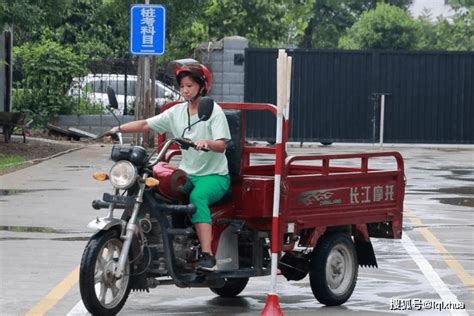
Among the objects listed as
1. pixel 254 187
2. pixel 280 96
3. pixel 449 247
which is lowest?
pixel 449 247

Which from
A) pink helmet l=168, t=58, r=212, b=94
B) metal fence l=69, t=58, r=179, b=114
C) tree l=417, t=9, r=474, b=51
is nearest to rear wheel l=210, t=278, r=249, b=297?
pink helmet l=168, t=58, r=212, b=94

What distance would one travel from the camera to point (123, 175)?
8.76 meters

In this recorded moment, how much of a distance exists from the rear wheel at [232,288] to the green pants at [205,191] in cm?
106

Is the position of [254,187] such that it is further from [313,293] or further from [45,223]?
[45,223]

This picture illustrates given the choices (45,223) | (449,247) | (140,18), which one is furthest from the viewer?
(140,18)

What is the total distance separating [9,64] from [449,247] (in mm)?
17514

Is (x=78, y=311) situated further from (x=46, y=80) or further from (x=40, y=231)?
(x=46, y=80)

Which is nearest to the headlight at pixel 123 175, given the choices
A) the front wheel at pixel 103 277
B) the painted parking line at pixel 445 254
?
the front wheel at pixel 103 277

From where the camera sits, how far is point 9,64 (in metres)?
29.0

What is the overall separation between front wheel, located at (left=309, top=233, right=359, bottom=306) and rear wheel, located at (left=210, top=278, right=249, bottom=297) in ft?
1.99

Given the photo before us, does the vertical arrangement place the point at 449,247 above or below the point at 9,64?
below

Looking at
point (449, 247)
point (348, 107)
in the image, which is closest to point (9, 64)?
point (348, 107)

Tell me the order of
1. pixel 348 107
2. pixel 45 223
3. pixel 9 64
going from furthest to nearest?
pixel 348 107, pixel 9 64, pixel 45 223

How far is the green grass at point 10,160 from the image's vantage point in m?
21.9
